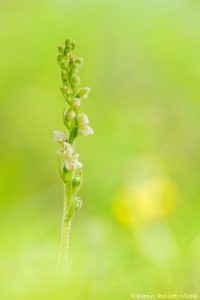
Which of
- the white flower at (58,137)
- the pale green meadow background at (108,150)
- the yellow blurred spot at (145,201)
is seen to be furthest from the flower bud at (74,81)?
the yellow blurred spot at (145,201)

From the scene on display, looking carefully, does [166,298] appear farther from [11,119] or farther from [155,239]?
[11,119]

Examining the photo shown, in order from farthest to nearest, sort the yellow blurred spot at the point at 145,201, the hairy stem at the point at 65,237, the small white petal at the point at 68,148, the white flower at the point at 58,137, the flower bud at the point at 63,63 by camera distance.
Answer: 1. the yellow blurred spot at the point at 145,201
2. the flower bud at the point at 63,63
3. the white flower at the point at 58,137
4. the small white petal at the point at 68,148
5. the hairy stem at the point at 65,237

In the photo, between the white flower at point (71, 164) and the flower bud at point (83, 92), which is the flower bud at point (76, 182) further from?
the flower bud at point (83, 92)

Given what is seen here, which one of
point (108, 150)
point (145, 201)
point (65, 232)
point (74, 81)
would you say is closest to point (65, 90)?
point (74, 81)

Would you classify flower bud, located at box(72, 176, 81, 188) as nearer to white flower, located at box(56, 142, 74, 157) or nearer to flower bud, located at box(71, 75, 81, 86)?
white flower, located at box(56, 142, 74, 157)

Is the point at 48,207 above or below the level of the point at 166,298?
above

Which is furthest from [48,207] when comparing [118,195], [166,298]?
[166,298]

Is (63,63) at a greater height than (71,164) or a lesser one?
greater

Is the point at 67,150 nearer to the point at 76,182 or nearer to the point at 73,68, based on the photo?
the point at 76,182

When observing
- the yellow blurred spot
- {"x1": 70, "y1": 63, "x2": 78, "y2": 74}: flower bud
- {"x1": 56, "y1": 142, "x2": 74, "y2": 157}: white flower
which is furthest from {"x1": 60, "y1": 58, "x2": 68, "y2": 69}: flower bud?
the yellow blurred spot
